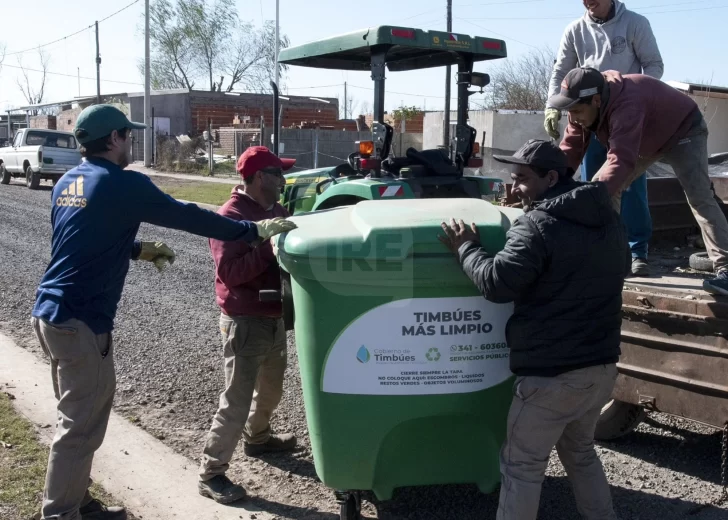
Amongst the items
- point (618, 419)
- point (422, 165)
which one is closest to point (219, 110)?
point (422, 165)

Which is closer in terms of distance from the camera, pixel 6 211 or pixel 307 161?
pixel 6 211

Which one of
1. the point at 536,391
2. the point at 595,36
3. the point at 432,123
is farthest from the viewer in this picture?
the point at 432,123

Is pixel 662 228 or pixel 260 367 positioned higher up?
pixel 662 228

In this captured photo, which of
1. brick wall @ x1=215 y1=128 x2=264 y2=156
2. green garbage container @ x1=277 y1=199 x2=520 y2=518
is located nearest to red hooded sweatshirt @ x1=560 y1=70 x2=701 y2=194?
green garbage container @ x1=277 y1=199 x2=520 y2=518

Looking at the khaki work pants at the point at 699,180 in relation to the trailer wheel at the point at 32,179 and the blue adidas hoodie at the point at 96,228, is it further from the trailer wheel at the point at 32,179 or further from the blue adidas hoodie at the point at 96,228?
the trailer wheel at the point at 32,179

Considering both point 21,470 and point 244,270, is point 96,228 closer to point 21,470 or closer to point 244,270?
point 244,270

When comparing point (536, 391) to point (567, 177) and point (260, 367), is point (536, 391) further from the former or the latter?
point (260, 367)

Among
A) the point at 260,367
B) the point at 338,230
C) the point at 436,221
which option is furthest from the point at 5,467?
the point at 436,221

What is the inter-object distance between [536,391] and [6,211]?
14.9m

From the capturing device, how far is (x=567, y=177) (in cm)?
314

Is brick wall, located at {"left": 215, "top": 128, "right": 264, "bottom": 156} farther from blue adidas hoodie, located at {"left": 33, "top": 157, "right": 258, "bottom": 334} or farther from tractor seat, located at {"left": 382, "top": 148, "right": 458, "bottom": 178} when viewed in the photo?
blue adidas hoodie, located at {"left": 33, "top": 157, "right": 258, "bottom": 334}

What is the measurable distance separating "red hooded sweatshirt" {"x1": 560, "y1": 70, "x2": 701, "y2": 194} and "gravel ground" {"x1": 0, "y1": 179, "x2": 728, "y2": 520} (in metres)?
1.53

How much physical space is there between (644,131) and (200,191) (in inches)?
665

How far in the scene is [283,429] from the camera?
15.4 ft
